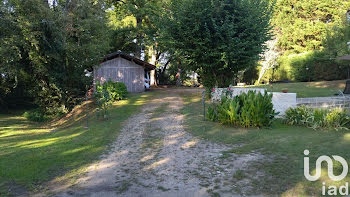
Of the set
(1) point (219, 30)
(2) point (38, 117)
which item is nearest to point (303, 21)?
(1) point (219, 30)

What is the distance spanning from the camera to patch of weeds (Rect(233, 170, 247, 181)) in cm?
483

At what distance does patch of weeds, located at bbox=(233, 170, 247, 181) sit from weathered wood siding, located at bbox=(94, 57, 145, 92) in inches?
755

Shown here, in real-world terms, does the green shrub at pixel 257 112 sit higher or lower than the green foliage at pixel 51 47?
lower

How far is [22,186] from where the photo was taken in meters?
4.72

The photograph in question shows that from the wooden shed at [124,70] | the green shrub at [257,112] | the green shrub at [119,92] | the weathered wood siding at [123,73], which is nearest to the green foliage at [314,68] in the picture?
the wooden shed at [124,70]

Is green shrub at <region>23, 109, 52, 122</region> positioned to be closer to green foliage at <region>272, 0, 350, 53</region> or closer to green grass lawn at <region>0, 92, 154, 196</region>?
green grass lawn at <region>0, 92, 154, 196</region>

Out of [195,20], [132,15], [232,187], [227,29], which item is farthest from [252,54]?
[132,15]

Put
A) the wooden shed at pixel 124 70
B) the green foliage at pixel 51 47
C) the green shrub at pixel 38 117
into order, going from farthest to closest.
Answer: the wooden shed at pixel 124 70 < the green shrub at pixel 38 117 < the green foliage at pixel 51 47

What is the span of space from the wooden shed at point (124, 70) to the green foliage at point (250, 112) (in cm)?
1491

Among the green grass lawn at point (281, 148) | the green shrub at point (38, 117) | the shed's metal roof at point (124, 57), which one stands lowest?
the green shrub at point (38, 117)

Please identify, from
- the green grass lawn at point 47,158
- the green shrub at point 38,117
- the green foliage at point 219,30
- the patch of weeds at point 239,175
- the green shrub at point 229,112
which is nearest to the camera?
the patch of weeds at point 239,175

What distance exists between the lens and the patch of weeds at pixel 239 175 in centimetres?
483

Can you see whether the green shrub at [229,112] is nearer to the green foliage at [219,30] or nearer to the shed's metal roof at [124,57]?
the green foliage at [219,30]

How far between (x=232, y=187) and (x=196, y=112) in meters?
8.17
